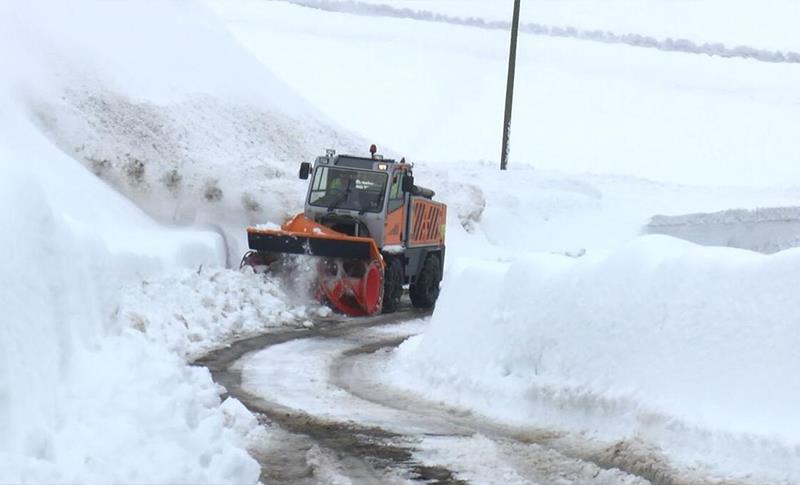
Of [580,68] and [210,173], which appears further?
[580,68]

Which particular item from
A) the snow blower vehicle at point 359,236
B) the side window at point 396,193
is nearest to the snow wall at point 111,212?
the snow blower vehicle at point 359,236

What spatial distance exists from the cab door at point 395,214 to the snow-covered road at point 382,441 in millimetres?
6095

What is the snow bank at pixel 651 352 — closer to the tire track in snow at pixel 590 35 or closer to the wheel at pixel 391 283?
the wheel at pixel 391 283

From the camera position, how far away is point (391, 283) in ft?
64.9

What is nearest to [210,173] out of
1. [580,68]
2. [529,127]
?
[529,127]

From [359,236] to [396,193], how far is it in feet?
3.31

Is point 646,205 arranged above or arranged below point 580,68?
below

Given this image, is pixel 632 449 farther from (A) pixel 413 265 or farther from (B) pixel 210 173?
(B) pixel 210 173

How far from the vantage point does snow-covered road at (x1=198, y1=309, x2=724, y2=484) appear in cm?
819

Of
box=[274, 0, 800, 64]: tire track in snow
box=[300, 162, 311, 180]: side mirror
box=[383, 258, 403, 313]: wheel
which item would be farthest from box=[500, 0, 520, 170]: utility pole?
box=[300, 162, 311, 180]: side mirror

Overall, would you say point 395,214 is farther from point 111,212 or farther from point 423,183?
point 423,183

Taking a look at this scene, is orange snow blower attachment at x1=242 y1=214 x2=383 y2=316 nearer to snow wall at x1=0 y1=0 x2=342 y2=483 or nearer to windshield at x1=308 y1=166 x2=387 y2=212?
windshield at x1=308 y1=166 x2=387 y2=212

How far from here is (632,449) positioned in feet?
28.3

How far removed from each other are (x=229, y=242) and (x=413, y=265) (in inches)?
140
